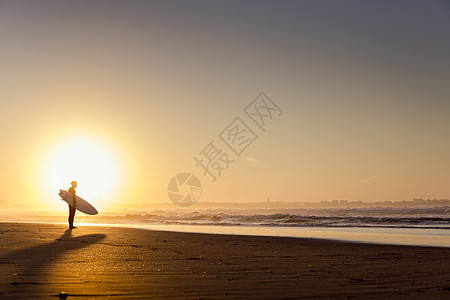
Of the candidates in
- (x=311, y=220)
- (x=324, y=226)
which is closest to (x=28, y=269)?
(x=324, y=226)

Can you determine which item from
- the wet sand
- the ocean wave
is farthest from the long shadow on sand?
the ocean wave

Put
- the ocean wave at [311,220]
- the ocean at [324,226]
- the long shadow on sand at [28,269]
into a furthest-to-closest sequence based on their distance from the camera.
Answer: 1. the ocean wave at [311,220]
2. the ocean at [324,226]
3. the long shadow on sand at [28,269]

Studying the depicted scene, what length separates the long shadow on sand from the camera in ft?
15.7

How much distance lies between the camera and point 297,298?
4.61 meters

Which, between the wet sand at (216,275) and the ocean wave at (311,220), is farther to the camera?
the ocean wave at (311,220)

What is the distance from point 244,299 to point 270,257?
13.5 feet

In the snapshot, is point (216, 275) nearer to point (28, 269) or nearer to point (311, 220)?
point (28, 269)

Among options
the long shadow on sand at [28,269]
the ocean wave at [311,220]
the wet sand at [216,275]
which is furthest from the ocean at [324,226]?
the long shadow on sand at [28,269]

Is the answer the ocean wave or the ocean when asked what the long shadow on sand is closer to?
the ocean

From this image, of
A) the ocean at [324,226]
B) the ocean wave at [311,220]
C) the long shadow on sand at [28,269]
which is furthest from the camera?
the ocean wave at [311,220]

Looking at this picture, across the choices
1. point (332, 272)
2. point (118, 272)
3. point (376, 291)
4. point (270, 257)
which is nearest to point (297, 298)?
point (376, 291)

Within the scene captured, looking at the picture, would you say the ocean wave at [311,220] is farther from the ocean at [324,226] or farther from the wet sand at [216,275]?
the wet sand at [216,275]

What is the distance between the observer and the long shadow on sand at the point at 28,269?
479 cm

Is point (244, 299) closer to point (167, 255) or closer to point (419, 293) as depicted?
point (419, 293)
